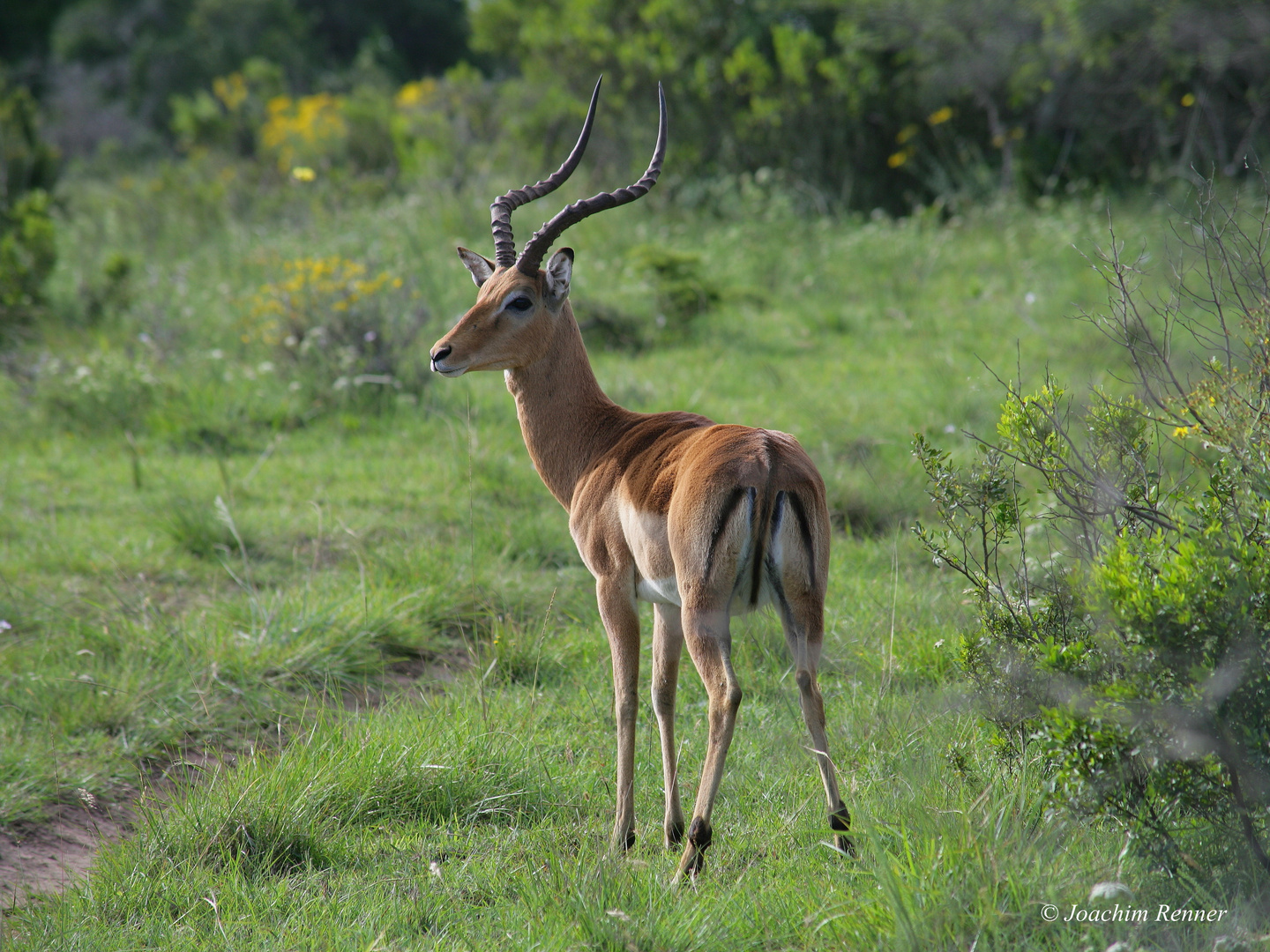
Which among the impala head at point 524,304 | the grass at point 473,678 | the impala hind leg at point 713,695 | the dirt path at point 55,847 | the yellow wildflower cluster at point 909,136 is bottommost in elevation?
the dirt path at point 55,847

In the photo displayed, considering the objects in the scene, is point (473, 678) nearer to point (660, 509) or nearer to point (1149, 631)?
point (660, 509)

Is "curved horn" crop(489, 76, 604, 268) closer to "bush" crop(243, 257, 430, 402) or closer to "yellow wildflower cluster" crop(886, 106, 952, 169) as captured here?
"bush" crop(243, 257, 430, 402)

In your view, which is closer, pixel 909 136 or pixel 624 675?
pixel 624 675

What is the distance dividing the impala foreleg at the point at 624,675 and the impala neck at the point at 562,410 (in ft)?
1.92

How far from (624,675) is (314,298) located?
18.4 ft

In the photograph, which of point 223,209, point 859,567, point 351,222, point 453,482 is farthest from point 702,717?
point 223,209

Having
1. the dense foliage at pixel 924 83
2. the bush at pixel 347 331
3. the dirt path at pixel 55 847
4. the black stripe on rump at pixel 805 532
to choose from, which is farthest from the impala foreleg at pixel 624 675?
the dense foliage at pixel 924 83

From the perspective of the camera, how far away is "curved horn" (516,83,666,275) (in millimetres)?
3514

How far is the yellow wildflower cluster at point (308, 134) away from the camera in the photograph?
1587 centimetres

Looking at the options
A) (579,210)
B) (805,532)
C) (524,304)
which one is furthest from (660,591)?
(579,210)

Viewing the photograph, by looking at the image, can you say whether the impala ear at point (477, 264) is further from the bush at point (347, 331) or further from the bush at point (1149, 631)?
the bush at point (347, 331)

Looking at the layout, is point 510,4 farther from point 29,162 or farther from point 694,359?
point 694,359

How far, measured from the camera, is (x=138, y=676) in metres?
4.29

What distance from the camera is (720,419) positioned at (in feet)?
22.1
